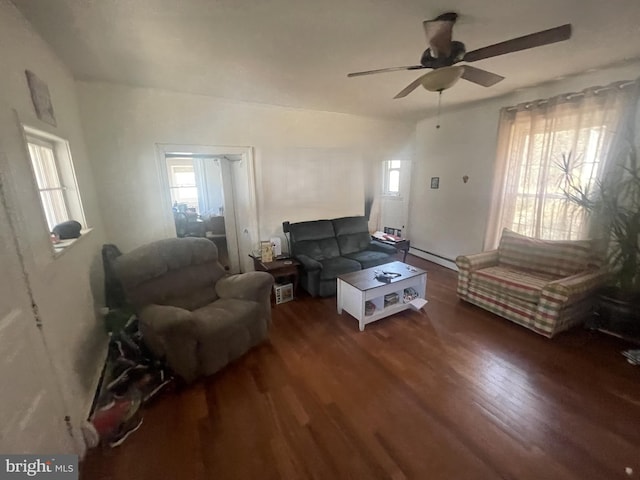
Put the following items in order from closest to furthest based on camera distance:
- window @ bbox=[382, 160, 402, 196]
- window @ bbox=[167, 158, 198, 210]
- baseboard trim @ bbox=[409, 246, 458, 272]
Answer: baseboard trim @ bbox=[409, 246, 458, 272] → window @ bbox=[382, 160, 402, 196] → window @ bbox=[167, 158, 198, 210]

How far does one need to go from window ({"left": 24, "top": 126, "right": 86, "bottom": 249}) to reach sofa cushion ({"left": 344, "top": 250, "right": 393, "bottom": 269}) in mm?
2825

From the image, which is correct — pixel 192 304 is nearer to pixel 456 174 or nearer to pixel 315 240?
pixel 315 240

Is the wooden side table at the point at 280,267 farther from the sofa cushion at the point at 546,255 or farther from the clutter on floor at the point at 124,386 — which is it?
the sofa cushion at the point at 546,255

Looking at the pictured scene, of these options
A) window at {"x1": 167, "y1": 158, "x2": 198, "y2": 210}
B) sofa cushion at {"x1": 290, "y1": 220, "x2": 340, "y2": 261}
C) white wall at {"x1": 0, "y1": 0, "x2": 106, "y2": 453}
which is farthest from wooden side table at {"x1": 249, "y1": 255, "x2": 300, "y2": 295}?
window at {"x1": 167, "y1": 158, "x2": 198, "y2": 210}

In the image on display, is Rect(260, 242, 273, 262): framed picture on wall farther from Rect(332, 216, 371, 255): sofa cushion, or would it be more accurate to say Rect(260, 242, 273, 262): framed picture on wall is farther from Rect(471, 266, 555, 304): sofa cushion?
Rect(471, 266, 555, 304): sofa cushion

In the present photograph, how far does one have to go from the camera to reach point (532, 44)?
140cm

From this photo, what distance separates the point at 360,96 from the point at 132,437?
3623 millimetres

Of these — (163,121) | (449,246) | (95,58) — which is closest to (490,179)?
(449,246)

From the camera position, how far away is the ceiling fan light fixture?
1563mm

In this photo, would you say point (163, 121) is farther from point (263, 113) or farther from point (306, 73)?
point (306, 73)

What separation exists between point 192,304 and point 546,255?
369 centimetres

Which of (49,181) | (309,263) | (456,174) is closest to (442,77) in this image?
(309,263)

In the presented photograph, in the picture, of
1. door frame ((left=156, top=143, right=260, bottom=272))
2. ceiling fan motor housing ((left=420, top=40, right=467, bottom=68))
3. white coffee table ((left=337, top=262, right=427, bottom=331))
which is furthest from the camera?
door frame ((left=156, top=143, right=260, bottom=272))

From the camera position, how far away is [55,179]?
1.97 metres
